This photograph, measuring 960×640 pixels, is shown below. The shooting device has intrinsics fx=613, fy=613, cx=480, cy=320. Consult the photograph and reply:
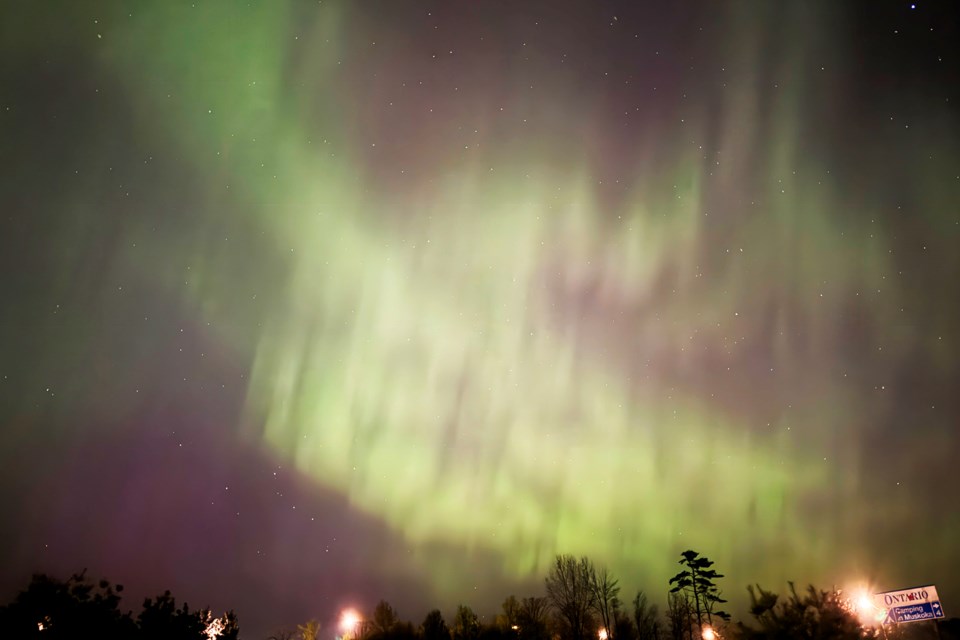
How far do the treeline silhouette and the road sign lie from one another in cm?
4381

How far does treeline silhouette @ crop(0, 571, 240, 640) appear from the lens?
2652 centimetres

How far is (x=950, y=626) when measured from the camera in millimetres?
92750

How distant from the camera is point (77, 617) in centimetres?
2770

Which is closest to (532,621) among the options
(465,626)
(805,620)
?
(465,626)

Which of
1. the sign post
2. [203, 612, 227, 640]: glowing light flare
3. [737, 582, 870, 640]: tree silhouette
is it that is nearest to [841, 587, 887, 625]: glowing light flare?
the sign post

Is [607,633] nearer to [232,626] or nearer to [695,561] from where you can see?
[695,561]

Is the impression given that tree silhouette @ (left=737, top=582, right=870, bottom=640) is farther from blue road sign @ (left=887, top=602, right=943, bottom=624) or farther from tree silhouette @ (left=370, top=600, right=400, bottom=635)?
tree silhouette @ (left=370, top=600, right=400, bottom=635)

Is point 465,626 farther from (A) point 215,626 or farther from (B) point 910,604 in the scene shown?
(B) point 910,604

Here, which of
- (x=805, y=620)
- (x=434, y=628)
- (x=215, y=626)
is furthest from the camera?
(x=434, y=628)

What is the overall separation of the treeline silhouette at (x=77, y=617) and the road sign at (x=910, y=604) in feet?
144

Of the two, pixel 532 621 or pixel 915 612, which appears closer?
pixel 915 612

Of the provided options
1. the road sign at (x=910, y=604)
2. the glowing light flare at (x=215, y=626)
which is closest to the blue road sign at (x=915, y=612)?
the road sign at (x=910, y=604)

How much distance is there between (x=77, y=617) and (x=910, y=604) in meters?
49.1

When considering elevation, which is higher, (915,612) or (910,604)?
(910,604)
